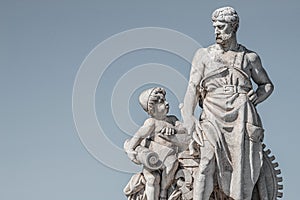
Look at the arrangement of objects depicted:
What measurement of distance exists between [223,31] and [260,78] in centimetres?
108

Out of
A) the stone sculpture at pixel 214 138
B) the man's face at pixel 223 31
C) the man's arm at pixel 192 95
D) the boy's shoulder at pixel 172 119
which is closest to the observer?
the stone sculpture at pixel 214 138

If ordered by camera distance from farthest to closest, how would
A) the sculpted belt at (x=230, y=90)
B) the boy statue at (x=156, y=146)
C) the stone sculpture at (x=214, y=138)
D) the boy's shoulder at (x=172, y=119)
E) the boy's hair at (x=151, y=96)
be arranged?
1. the boy's shoulder at (x=172, y=119)
2. the boy's hair at (x=151, y=96)
3. the boy statue at (x=156, y=146)
4. the sculpted belt at (x=230, y=90)
5. the stone sculpture at (x=214, y=138)

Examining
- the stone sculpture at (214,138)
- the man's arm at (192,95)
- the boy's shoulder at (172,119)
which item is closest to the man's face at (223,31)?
the stone sculpture at (214,138)

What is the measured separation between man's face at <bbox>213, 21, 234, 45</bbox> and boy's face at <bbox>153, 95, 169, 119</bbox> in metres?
1.72

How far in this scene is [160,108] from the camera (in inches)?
583

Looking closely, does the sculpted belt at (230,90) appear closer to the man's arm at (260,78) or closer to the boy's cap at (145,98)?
the man's arm at (260,78)

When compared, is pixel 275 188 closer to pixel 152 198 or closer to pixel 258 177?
→ pixel 258 177

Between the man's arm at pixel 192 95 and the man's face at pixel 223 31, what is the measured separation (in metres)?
0.44

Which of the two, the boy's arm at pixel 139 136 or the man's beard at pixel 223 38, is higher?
the man's beard at pixel 223 38

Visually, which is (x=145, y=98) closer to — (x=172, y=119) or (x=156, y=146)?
(x=172, y=119)

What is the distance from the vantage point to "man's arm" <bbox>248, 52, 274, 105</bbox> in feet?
45.9

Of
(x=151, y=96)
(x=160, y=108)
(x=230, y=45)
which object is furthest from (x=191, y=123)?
(x=230, y=45)

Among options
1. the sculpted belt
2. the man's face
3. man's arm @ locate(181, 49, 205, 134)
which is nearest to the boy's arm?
man's arm @ locate(181, 49, 205, 134)

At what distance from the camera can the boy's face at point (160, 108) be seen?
14.8m
